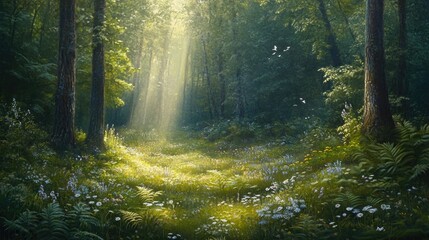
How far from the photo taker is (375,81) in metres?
11.5

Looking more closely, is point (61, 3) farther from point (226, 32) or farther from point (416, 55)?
point (226, 32)

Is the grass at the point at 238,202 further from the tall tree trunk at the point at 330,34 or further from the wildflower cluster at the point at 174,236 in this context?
the tall tree trunk at the point at 330,34

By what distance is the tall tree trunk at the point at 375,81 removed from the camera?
11.2 meters

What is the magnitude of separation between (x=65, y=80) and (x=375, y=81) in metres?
10.4

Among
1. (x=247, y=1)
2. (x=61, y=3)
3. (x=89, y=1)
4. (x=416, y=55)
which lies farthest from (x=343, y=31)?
(x=61, y=3)

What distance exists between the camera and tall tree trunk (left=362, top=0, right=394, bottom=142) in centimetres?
1125

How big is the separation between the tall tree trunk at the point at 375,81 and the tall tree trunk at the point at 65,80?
1001 cm

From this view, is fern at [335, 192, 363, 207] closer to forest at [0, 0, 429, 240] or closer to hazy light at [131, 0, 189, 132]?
forest at [0, 0, 429, 240]

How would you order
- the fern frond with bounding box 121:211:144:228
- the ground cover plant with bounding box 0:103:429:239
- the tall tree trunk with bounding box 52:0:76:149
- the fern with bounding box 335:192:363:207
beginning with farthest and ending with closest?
the tall tree trunk with bounding box 52:0:76:149 → the fern with bounding box 335:192:363:207 → the fern frond with bounding box 121:211:144:228 → the ground cover plant with bounding box 0:103:429:239

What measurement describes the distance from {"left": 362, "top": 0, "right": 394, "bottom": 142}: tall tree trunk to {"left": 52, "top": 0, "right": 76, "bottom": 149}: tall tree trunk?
10.0 m

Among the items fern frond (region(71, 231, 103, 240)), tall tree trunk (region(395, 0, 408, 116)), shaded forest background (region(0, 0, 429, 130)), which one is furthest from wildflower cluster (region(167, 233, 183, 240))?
tall tree trunk (region(395, 0, 408, 116))

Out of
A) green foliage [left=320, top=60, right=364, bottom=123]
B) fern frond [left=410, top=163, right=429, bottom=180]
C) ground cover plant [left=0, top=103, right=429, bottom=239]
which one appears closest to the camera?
ground cover plant [left=0, top=103, right=429, bottom=239]

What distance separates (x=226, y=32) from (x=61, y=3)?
1077 inches

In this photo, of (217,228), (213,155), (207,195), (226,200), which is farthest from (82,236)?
(213,155)
